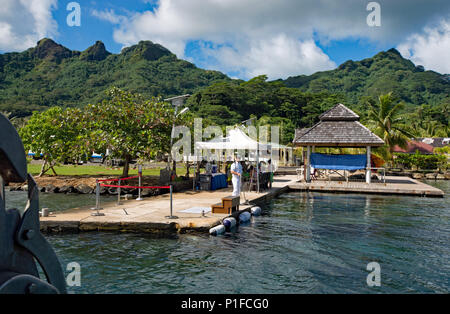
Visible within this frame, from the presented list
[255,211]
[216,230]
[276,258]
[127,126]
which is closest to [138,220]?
[216,230]

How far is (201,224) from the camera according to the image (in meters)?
10.2

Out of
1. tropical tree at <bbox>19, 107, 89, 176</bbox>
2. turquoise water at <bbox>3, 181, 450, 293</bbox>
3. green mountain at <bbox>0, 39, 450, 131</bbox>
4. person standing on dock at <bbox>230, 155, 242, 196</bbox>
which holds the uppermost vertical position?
green mountain at <bbox>0, 39, 450, 131</bbox>

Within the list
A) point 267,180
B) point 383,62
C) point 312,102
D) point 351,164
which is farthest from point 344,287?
point 383,62

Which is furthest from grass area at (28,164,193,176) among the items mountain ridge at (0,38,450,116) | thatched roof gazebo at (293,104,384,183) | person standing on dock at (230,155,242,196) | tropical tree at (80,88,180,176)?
mountain ridge at (0,38,450,116)

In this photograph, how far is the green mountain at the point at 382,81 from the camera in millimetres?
119681

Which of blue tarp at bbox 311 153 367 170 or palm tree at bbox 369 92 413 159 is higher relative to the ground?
palm tree at bbox 369 92 413 159

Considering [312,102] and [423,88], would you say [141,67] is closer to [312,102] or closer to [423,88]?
[312,102]

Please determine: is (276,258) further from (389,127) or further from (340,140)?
(389,127)

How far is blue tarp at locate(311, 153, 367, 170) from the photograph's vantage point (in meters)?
22.2

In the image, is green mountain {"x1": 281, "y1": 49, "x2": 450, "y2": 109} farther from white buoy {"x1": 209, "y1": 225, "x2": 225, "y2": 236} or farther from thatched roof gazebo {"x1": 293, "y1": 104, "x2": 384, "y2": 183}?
white buoy {"x1": 209, "y1": 225, "x2": 225, "y2": 236}

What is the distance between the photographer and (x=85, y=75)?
123 metres

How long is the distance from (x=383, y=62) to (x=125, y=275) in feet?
528

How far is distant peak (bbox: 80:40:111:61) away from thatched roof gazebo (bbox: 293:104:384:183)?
13131cm

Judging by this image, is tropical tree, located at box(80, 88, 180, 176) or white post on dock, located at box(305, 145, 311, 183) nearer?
tropical tree, located at box(80, 88, 180, 176)
